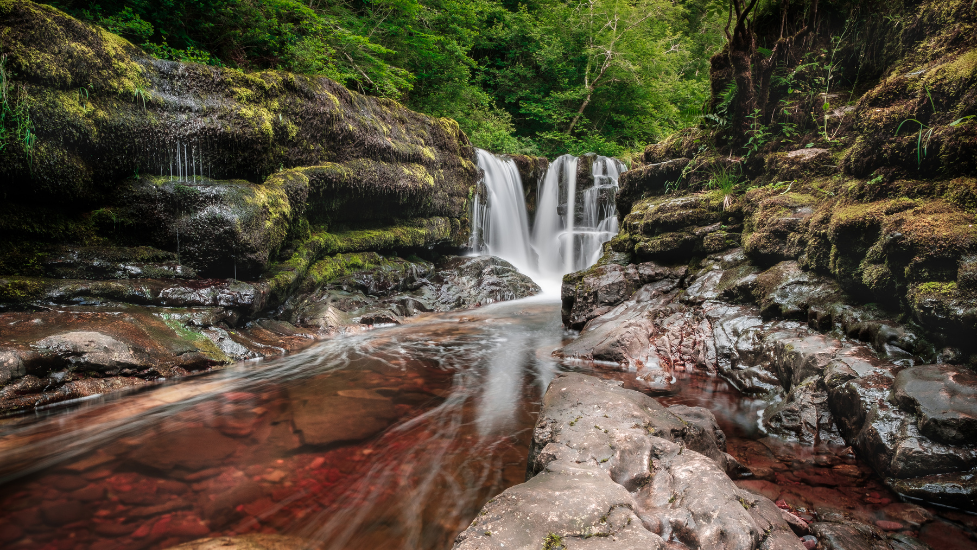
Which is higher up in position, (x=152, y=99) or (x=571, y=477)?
(x=152, y=99)

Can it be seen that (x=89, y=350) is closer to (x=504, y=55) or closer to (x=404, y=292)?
(x=404, y=292)

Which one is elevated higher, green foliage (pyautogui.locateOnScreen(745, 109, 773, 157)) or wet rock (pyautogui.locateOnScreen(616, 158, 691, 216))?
green foliage (pyautogui.locateOnScreen(745, 109, 773, 157))

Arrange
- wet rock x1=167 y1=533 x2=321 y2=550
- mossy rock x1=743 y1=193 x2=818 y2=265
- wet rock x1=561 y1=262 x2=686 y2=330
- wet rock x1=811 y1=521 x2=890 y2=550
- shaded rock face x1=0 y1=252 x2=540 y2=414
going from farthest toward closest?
1. wet rock x1=561 y1=262 x2=686 y2=330
2. mossy rock x1=743 y1=193 x2=818 y2=265
3. shaded rock face x1=0 y1=252 x2=540 y2=414
4. wet rock x1=167 y1=533 x2=321 y2=550
5. wet rock x1=811 y1=521 x2=890 y2=550

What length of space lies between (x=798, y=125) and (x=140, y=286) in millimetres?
9283

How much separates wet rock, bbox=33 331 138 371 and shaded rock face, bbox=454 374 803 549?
15.4 feet

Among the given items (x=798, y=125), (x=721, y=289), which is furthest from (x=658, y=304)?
(x=798, y=125)

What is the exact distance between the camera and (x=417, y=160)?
33.9 ft

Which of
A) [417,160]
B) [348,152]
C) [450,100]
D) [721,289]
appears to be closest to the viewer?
[721,289]

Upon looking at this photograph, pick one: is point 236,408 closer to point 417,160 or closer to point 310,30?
point 417,160

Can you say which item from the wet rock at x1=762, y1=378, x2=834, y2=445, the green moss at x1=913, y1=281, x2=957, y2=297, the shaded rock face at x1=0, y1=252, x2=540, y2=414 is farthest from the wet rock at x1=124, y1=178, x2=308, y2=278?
the green moss at x1=913, y1=281, x2=957, y2=297

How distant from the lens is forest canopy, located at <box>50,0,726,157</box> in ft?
28.8

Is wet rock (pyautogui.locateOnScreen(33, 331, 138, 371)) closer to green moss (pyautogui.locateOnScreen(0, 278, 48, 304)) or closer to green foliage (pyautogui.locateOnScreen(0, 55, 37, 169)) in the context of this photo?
green moss (pyautogui.locateOnScreen(0, 278, 48, 304))

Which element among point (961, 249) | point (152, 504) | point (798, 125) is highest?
point (798, 125)

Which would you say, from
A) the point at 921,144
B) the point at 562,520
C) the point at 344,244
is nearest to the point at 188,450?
the point at 562,520
